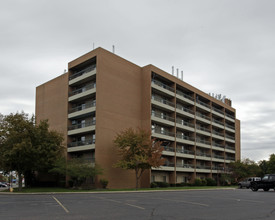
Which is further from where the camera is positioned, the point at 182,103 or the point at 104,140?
the point at 182,103

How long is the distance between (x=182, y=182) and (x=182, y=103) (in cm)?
1485

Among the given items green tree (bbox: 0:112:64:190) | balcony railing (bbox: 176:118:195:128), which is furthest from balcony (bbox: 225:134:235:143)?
green tree (bbox: 0:112:64:190)

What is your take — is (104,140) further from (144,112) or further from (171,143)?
(171,143)

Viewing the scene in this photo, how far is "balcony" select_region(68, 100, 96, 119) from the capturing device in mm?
44206

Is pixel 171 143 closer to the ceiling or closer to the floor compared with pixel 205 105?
closer to the floor

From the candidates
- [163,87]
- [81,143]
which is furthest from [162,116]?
[81,143]

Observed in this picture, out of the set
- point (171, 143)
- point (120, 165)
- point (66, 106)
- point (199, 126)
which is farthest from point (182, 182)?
point (66, 106)

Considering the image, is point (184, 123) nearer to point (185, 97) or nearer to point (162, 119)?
point (185, 97)

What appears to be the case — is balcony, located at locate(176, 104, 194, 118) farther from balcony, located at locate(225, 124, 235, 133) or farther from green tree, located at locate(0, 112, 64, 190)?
green tree, located at locate(0, 112, 64, 190)

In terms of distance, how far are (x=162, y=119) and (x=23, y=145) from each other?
76.7ft

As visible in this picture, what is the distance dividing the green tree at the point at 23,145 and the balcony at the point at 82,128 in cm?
545

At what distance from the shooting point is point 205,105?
6825cm

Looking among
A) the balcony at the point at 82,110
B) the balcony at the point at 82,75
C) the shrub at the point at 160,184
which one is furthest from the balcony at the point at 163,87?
the shrub at the point at 160,184

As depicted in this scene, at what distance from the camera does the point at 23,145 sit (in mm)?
35031
